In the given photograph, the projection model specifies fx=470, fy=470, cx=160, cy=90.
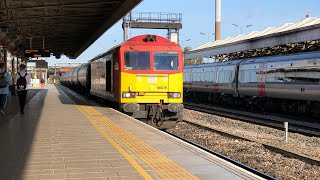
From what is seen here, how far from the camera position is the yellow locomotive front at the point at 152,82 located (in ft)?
50.0

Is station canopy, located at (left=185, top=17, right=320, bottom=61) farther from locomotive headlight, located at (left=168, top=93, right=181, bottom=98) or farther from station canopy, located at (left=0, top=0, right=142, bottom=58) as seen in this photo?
locomotive headlight, located at (left=168, top=93, right=181, bottom=98)

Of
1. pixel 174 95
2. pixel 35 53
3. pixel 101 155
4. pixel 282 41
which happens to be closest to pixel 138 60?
pixel 174 95

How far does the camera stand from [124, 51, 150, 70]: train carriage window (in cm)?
1548

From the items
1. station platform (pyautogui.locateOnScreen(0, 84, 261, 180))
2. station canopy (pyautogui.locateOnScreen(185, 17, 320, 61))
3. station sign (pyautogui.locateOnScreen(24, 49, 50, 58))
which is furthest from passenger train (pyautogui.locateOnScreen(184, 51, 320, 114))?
station sign (pyautogui.locateOnScreen(24, 49, 50, 58))

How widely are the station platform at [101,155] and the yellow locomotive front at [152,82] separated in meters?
2.76

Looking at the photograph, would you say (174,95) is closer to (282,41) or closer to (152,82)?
(152,82)

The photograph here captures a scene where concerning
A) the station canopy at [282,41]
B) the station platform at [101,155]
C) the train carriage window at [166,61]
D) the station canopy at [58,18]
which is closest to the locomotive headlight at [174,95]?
the train carriage window at [166,61]

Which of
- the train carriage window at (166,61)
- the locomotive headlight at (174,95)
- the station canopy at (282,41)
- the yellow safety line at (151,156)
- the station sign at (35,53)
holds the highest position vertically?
the station canopy at (282,41)

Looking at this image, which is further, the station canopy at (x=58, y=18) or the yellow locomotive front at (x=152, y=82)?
the station canopy at (x=58, y=18)

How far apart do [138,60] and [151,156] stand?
7.80 m

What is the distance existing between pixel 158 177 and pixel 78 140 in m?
3.85

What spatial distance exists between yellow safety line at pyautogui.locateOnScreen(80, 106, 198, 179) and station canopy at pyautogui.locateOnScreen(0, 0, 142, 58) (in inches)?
298

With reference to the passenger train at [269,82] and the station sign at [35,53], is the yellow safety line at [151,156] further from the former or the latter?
the station sign at [35,53]

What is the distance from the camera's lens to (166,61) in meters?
15.6
